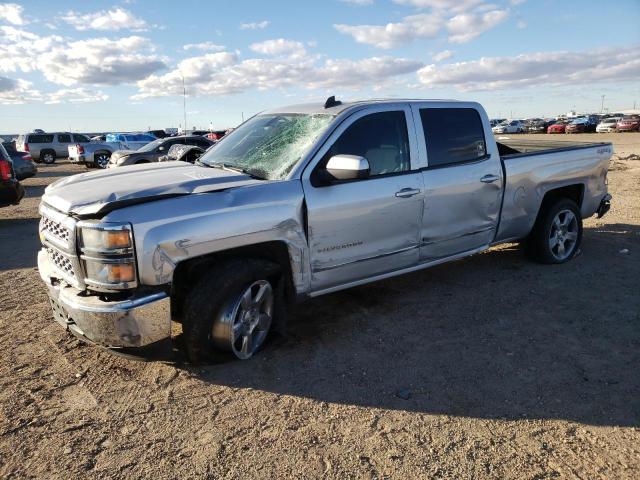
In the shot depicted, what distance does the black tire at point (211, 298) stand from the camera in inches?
132

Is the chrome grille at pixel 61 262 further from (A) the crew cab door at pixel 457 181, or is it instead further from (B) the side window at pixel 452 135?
(B) the side window at pixel 452 135

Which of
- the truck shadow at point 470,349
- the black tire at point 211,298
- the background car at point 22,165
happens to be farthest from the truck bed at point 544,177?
the background car at point 22,165

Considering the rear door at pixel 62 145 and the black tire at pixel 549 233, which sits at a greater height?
the rear door at pixel 62 145

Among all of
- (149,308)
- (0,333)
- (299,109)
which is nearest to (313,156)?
(299,109)

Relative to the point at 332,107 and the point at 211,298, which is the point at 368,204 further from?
the point at 211,298

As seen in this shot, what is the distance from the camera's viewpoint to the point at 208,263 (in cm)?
355

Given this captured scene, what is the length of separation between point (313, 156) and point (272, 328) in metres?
1.36

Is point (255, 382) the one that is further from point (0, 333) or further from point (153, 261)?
point (0, 333)

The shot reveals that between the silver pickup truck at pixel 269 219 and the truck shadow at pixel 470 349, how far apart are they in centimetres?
43

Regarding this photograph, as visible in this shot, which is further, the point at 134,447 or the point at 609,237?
the point at 609,237

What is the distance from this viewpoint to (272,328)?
388 centimetres

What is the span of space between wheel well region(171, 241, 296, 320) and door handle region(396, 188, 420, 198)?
1151mm

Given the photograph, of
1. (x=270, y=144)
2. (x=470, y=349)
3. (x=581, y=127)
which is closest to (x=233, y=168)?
(x=270, y=144)

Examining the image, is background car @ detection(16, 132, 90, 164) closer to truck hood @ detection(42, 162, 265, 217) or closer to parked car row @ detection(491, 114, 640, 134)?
truck hood @ detection(42, 162, 265, 217)
